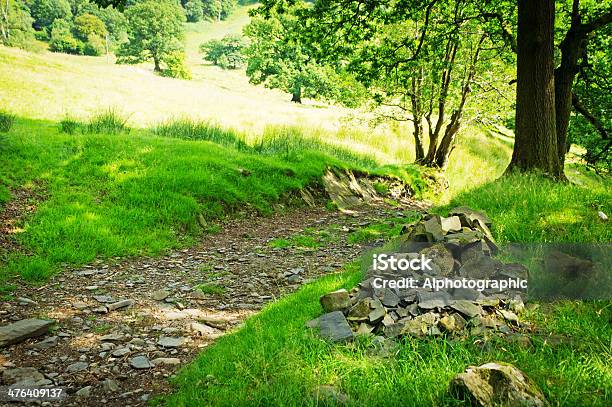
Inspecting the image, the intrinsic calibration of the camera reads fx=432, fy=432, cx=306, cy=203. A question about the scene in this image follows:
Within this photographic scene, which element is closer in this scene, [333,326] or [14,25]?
[333,326]

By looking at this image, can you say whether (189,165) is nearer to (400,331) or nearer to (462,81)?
(400,331)

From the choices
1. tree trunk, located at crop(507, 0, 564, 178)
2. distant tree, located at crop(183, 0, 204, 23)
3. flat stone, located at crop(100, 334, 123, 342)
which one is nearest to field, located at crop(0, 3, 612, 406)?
tree trunk, located at crop(507, 0, 564, 178)

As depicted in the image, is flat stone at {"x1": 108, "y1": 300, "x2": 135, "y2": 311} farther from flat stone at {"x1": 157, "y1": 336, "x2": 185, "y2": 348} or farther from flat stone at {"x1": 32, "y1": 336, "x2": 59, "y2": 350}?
flat stone at {"x1": 157, "y1": 336, "x2": 185, "y2": 348}

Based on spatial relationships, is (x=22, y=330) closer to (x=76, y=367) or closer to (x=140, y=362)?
(x=76, y=367)

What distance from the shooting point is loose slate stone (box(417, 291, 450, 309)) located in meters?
4.64

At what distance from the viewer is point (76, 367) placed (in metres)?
4.71

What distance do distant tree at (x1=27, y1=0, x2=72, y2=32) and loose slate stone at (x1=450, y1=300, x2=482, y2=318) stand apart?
5882 inches

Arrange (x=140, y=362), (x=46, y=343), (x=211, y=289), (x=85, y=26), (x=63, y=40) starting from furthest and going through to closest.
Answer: (x=85, y=26)
(x=63, y=40)
(x=211, y=289)
(x=46, y=343)
(x=140, y=362)

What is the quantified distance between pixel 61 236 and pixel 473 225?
7.80 metres

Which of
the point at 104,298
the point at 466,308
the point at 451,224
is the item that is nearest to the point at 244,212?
the point at 104,298

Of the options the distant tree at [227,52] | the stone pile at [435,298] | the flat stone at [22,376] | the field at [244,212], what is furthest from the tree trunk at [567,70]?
the distant tree at [227,52]

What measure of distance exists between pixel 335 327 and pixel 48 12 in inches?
6005

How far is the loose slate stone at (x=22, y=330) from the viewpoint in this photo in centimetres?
518

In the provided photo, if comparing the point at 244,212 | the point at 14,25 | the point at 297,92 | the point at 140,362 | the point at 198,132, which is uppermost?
the point at 14,25
